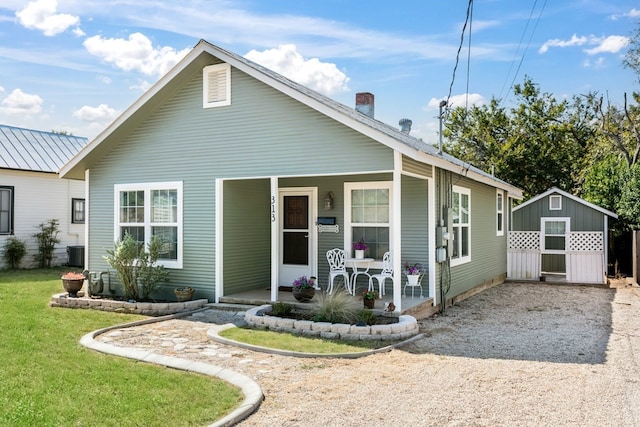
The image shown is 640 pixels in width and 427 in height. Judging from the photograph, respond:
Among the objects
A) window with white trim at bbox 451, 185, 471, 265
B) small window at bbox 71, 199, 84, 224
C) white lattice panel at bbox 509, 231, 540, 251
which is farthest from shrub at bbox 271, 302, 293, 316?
small window at bbox 71, 199, 84, 224

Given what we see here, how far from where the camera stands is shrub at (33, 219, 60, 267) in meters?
17.5

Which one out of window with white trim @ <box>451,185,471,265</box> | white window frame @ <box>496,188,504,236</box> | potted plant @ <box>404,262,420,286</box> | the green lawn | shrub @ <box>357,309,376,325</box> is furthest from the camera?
white window frame @ <box>496,188,504,236</box>

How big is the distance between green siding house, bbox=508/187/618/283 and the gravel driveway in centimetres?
597

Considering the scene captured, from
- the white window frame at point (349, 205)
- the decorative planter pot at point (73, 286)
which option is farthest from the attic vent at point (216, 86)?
the decorative planter pot at point (73, 286)

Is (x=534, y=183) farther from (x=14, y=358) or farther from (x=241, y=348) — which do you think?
(x=14, y=358)

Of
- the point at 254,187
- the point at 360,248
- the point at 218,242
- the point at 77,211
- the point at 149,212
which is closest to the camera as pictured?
the point at 218,242

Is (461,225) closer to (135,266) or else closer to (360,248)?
(360,248)

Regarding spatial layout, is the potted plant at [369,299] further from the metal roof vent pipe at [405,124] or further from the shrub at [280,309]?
the metal roof vent pipe at [405,124]

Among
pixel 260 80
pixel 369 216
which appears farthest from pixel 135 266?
pixel 369 216

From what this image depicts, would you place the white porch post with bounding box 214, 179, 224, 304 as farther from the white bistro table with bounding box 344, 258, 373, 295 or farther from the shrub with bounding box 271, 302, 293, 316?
the white bistro table with bounding box 344, 258, 373, 295

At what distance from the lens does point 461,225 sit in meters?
11.6

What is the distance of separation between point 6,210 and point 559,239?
1849 cm

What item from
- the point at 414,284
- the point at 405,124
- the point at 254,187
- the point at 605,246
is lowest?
the point at 414,284

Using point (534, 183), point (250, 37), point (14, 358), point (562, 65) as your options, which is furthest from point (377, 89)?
point (534, 183)
